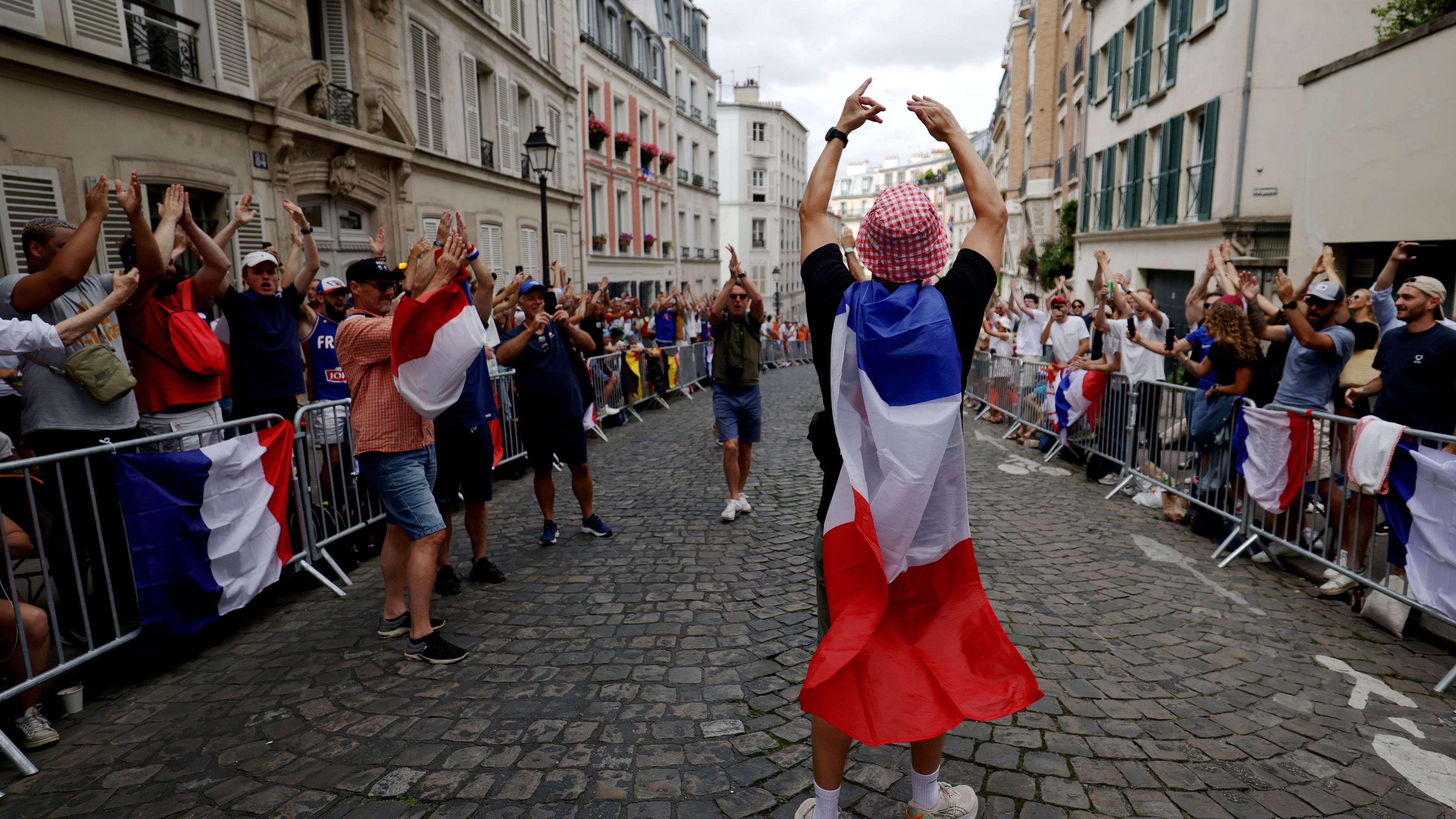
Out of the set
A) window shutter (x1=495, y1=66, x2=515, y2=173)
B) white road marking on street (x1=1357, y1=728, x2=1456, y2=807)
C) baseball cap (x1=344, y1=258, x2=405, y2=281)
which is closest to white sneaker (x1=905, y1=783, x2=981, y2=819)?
white road marking on street (x1=1357, y1=728, x2=1456, y2=807)

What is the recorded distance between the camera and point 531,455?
603cm

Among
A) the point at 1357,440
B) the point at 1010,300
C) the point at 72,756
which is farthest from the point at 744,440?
the point at 1010,300

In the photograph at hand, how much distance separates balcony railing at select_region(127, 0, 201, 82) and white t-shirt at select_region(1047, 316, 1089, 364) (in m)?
11.6

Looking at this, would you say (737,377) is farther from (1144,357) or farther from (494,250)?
(494,250)

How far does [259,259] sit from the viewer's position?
216 inches

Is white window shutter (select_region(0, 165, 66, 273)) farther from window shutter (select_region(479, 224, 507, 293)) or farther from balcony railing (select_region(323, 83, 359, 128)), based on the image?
window shutter (select_region(479, 224, 507, 293))

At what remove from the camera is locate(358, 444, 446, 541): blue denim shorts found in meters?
4.19

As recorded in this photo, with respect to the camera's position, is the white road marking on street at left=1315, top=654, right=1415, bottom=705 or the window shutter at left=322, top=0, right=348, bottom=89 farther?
the window shutter at left=322, top=0, right=348, bottom=89

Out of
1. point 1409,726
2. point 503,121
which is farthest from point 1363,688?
point 503,121

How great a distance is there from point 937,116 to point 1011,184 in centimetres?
4184

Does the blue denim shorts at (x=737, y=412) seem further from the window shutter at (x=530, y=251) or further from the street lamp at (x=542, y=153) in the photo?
the window shutter at (x=530, y=251)

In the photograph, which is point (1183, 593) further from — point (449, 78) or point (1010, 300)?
point (449, 78)

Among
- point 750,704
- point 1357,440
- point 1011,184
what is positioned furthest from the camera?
point 1011,184

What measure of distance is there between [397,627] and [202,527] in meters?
1.16
